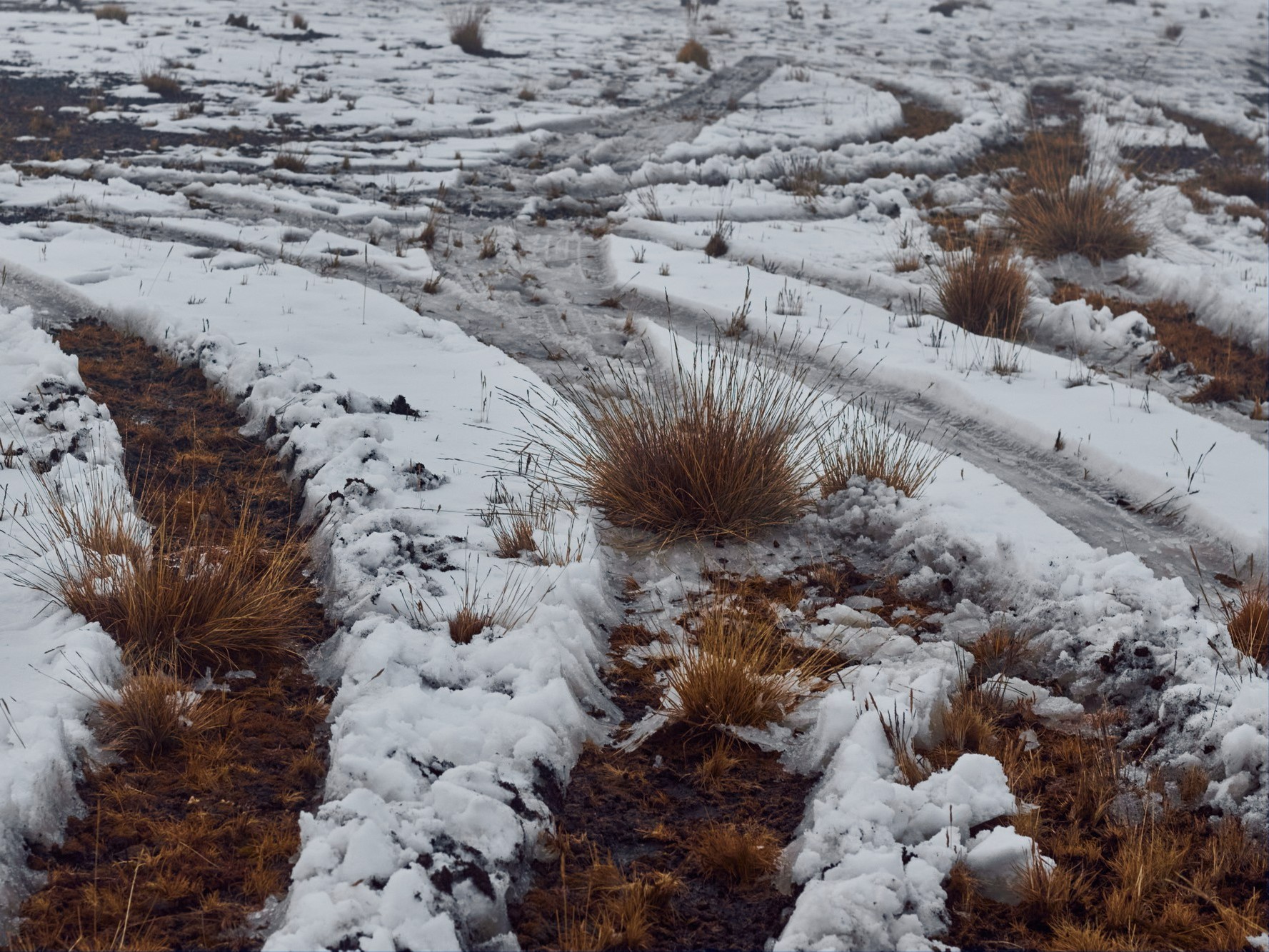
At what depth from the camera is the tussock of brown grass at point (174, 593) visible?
3.05 m

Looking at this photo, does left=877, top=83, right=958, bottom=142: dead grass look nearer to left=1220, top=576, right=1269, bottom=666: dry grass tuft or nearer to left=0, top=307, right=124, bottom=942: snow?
left=1220, top=576, right=1269, bottom=666: dry grass tuft

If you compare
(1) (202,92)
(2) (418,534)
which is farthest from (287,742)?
(1) (202,92)

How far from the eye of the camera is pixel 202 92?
1295 centimetres

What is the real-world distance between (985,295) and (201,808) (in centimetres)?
637

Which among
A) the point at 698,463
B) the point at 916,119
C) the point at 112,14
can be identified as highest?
the point at 112,14

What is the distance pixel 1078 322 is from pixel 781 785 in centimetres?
575

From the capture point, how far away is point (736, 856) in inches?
98.5

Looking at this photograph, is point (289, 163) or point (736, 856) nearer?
point (736, 856)

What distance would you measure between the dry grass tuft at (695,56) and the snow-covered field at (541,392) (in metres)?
2.71

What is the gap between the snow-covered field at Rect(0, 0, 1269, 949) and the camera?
2.53m

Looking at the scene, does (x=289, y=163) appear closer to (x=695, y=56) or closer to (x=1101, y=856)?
(x=695, y=56)

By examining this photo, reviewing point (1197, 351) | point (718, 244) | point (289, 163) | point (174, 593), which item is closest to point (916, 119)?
point (718, 244)

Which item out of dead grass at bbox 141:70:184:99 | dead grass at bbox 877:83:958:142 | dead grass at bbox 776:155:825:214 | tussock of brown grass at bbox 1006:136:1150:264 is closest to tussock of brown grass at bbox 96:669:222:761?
tussock of brown grass at bbox 1006:136:1150:264

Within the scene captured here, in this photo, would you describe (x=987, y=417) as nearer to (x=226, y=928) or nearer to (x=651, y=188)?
(x=226, y=928)
